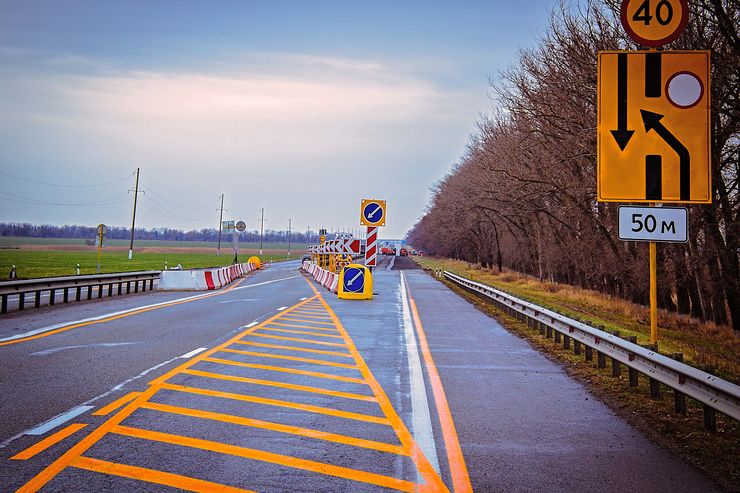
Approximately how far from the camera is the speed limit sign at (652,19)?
930cm

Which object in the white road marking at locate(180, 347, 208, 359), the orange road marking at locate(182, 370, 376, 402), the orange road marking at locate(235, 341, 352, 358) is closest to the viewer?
the orange road marking at locate(182, 370, 376, 402)

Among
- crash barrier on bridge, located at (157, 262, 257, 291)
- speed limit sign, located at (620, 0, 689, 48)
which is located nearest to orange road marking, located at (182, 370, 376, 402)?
speed limit sign, located at (620, 0, 689, 48)

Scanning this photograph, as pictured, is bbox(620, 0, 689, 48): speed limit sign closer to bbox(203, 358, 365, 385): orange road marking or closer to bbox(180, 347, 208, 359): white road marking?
bbox(203, 358, 365, 385): orange road marking

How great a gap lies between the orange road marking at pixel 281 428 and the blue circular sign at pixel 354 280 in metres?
19.2

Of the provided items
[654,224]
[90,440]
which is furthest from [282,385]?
[654,224]

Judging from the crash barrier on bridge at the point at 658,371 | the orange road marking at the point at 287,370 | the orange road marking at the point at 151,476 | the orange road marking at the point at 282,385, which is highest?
the crash barrier on bridge at the point at 658,371

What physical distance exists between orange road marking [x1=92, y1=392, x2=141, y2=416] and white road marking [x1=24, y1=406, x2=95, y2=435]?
0.17 meters

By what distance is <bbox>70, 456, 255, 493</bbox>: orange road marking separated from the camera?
16.3 ft

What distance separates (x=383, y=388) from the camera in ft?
29.3

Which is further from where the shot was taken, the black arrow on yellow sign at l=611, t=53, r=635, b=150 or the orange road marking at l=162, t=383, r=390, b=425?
the black arrow on yellow sign at l=611, t=53, r=635, b=150

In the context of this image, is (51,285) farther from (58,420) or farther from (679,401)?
(679,401)

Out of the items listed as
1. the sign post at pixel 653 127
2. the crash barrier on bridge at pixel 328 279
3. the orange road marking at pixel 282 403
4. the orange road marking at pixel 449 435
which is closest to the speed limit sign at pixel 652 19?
the sign post at pixel 653 127

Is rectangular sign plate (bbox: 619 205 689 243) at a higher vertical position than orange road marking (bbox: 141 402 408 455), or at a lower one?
higher

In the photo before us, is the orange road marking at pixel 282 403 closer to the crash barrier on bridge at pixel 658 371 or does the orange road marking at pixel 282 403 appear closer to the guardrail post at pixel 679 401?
the crash barrier on bridge at pixel 658 371
